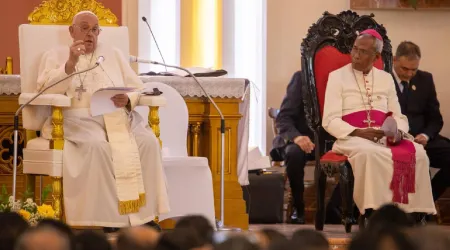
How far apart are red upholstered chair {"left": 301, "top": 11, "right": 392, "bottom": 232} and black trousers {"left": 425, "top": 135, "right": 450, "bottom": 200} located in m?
1.12

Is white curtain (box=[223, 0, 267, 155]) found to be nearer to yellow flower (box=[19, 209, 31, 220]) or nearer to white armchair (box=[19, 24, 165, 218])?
white armchair (box=[19, 24, 165, 218])

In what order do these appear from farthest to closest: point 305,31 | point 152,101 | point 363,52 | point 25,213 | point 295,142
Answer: point 305,31, point 295,142, point 363,52, point 152,101, point 25,213

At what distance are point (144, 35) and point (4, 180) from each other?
271 centimetres

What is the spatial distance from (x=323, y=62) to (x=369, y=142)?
87cm

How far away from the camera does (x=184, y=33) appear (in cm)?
980

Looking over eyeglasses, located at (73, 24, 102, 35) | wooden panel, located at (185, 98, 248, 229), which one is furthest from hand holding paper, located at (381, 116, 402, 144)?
eyeglasses, located at (73, 24, 102, 35)

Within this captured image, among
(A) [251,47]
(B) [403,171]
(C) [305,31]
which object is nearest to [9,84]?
(B) [403,171]

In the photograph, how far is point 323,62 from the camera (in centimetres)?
773

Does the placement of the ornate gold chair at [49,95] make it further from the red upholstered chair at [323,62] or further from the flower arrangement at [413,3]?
the flower arrangement at [413,3]

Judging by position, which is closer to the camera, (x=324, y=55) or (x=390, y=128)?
(x=390, y=128)

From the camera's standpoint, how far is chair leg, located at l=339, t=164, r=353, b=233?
23.3 feet

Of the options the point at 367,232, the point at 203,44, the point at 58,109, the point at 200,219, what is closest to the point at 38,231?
the point at 200,219

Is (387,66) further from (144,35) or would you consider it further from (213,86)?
(144,35)

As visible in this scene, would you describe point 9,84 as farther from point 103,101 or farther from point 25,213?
point 25,213
